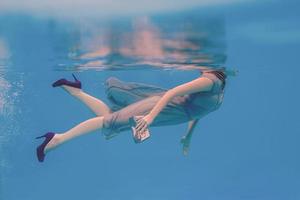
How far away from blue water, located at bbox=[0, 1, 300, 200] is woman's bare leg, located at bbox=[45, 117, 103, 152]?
5.84 ft

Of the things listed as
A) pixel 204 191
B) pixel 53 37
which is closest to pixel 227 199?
pixel 204 191

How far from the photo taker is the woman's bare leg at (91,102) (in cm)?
987

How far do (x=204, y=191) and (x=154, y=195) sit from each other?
142 centimetres

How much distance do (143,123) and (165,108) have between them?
77cm

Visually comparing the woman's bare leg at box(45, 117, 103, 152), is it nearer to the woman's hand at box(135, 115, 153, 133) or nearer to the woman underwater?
the woman underwater

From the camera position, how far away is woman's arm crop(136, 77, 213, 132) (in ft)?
29.3

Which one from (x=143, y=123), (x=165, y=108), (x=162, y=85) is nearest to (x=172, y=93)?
(x=165, y=108)

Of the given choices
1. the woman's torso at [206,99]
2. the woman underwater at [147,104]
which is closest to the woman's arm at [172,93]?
the woman underwater at [147,104]

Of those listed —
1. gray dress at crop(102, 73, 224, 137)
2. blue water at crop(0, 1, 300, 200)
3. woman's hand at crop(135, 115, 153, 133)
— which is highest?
blue water at crop(0, 1, 300, 200)

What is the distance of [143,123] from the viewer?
29.2ft

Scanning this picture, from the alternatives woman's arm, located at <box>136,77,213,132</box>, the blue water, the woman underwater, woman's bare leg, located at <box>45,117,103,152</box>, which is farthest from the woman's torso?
woman's bare leg, located at <box>45,117,103,152</box>

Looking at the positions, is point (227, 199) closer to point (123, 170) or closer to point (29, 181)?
point (123, 170)

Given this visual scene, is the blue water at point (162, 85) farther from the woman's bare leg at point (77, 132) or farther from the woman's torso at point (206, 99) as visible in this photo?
the woman's bare leg at point (77, 132)

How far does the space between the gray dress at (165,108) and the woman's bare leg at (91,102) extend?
0.59 feet
